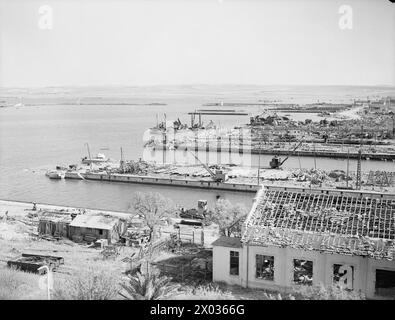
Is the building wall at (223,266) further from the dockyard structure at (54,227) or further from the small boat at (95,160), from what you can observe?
the small boat at (95,160)

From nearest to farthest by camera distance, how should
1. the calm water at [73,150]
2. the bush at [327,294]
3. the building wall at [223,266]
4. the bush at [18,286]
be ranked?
the bush at [327,294], the bush at [18,286], the building wall at [223,266], the calm water at [73,150]

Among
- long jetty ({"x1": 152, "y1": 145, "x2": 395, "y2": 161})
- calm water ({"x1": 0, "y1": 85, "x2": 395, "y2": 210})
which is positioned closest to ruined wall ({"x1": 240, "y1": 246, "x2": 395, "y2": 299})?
calm water ({"x1": 0, "y1": 85, "x2": 395, "y2": 210})

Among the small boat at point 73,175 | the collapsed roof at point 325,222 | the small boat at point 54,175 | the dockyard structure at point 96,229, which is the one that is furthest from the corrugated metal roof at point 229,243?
the small boat at point 54,175

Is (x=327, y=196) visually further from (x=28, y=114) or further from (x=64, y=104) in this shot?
(x=64, y=104)

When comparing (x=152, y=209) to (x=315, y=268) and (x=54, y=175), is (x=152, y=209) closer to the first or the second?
(x=315, y=268)

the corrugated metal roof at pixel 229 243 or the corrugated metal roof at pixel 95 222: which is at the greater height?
the corrugated metal roof at pixel 229 243

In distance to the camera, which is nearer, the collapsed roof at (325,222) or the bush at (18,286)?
the bush at (18,286)
